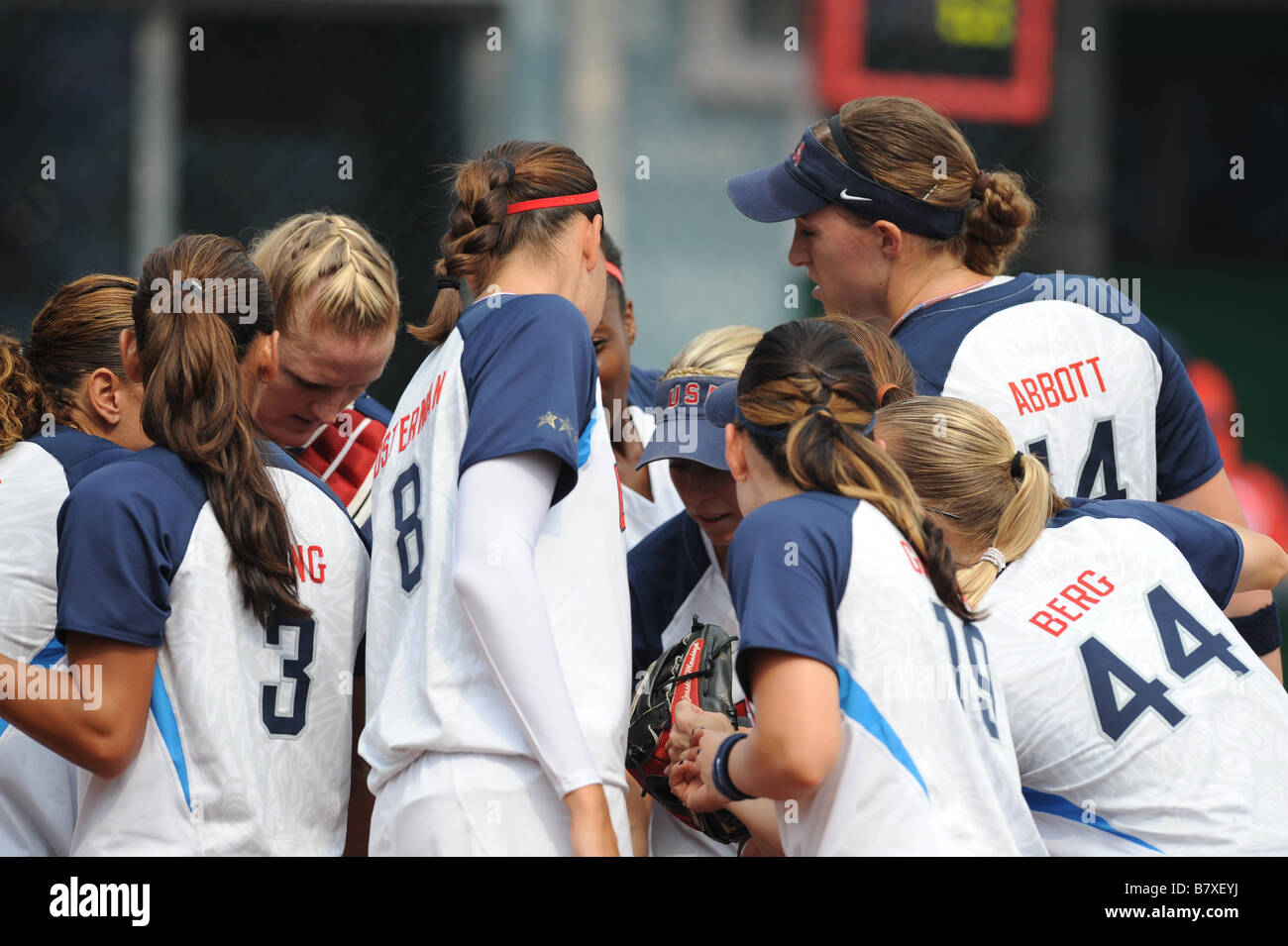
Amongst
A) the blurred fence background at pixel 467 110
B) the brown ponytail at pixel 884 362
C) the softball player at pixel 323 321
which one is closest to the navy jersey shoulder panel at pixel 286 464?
the softball player at pixel 323 321

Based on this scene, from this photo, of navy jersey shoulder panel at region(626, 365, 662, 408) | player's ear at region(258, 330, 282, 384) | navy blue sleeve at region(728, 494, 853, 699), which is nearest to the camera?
navy blue sleeve at region(728, 494, 853, 699)

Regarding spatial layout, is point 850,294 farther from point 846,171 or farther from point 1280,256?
point 1280,256

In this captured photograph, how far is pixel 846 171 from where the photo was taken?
2904 mm

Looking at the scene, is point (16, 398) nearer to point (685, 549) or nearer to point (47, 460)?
point (47, 460)

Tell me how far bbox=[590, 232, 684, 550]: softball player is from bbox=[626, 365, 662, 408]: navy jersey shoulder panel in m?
0.13

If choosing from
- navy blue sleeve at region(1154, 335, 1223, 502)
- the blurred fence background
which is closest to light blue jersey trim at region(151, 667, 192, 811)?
navy blue sleeve at region(1154, 335, 1223, 502)

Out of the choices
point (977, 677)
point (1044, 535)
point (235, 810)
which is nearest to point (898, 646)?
point (977, 677)

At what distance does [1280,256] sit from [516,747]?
7.39 metres

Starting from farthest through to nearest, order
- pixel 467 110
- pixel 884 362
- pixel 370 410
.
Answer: pixel 467 110
pixel 370 410
pixel 884 362

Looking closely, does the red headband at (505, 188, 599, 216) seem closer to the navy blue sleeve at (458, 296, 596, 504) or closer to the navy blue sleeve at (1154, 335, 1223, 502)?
the navy blue sleeve at (458, 296, 596, 504)

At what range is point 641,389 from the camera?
3.87 m

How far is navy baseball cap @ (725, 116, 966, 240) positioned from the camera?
A: 2873mm

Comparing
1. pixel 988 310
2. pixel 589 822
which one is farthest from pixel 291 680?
pixel 988 310

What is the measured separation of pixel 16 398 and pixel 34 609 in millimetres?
394
